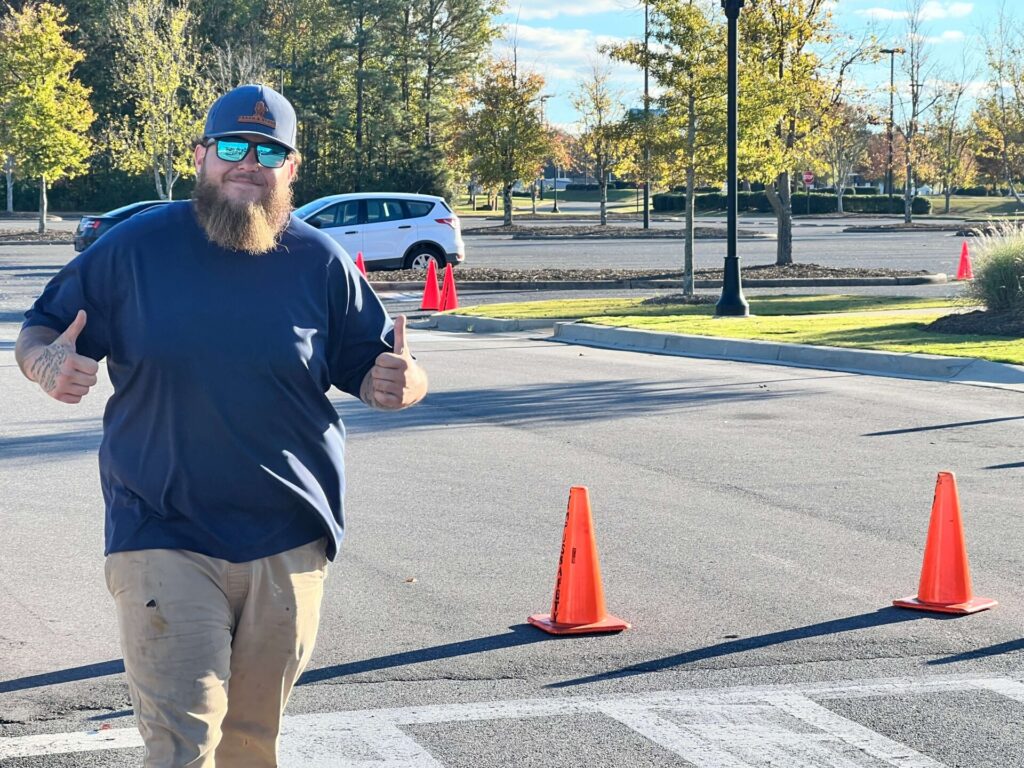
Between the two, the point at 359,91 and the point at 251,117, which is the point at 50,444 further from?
the point at 359,91

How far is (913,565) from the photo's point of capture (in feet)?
23.8

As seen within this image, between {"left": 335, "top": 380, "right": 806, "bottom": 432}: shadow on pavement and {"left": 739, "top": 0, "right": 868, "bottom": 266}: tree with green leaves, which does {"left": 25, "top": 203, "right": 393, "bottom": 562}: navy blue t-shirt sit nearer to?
{"left": 335, "top": 380, "right": 806, "bottom": 432}: shadow on pavement

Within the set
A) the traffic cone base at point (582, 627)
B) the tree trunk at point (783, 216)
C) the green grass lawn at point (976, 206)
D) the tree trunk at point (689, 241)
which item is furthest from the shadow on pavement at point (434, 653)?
the green grass lawn at point (976, 206)

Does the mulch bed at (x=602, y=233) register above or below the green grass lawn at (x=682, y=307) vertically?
above

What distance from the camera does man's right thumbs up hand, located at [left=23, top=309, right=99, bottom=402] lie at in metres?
3.33

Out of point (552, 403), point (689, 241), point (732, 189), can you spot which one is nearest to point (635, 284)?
point (689, 241)

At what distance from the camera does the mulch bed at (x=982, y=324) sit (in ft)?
57.4

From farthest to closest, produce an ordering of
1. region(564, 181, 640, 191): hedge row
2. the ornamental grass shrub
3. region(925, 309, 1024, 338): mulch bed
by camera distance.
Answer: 1. region(564, 181, 640, 191): hedge row
2. the ornamental grass shrub
3. region(925, 309, 1024, 338): mulch bed

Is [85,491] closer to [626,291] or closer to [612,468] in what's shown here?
[612,468]

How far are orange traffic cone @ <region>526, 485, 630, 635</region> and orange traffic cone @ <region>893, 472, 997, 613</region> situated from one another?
4.49 ft

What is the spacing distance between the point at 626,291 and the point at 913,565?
1952 cm

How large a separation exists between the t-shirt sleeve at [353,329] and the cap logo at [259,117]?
14.3 inches

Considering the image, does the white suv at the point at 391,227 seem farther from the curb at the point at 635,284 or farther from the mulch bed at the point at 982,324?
the mulch bed at the point at 982,324

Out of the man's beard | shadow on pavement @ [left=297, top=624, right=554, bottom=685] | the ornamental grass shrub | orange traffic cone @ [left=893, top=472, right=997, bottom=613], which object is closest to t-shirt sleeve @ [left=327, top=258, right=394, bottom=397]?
the man's beard
